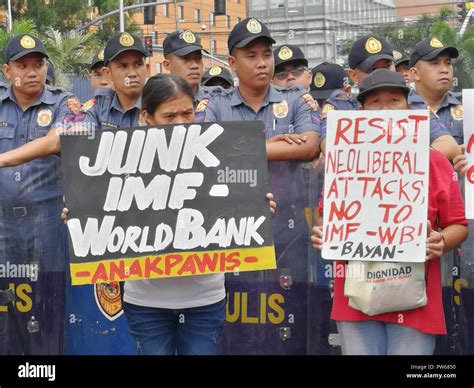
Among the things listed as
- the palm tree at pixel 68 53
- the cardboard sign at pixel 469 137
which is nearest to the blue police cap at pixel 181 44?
the cardboard sign at pixel 469 137

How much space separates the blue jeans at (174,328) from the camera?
18.0 feet

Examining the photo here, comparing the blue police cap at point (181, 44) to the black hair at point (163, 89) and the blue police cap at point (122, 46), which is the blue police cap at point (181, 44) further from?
the black hair at point (163, 89)

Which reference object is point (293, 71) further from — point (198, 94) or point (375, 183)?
point (375, 183)

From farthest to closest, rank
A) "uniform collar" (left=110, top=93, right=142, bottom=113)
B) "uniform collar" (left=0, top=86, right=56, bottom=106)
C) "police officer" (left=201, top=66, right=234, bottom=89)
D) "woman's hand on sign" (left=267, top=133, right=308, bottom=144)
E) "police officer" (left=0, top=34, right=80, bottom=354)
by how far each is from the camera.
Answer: "police officer" (left=201, top=66, right=234, bottom=89) → "uniform collar" (left=0, top=86, right=56, bottom=106) → "uniform collar" (left=110, top=93, right=142, bottom=113) → "police officer" (left=0, top=34, right=80, bottom=354) → "woman's hand on sign" (left=267, top=133, right=308, bottom=144)

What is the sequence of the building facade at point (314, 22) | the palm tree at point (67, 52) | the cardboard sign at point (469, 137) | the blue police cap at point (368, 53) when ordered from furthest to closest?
the building facade at point (314, 22) < the palm tree at point (67, 52) < the blue police cap at point (368, 53) < the cardboard sign at point (469, 137)

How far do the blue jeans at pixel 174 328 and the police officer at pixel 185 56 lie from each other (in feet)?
9.72

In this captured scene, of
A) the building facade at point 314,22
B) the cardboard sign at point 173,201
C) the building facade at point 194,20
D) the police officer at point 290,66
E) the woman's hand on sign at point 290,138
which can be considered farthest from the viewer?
the building facade at point 194,20

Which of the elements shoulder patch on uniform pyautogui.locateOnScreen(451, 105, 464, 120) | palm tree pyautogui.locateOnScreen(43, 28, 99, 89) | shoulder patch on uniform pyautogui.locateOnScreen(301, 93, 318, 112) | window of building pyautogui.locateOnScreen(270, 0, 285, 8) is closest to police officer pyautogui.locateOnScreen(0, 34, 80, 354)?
shoulder patch on uniform pyautogui.locateOnScreen(301, 93, 318, 112)

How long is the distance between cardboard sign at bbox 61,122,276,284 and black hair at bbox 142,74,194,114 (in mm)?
151

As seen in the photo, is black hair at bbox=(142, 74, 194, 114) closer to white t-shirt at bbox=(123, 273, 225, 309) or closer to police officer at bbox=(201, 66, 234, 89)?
white t-shirt at bbox=(123, 273, 225, 309)

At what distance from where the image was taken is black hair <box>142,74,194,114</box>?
559cm

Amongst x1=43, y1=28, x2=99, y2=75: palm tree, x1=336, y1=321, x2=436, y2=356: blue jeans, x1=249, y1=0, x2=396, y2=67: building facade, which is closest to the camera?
x1=336, y1=321, x2=436, y2=356: blue jeans

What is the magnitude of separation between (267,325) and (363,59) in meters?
2.29

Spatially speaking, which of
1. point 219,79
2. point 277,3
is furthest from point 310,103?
point 277,3
